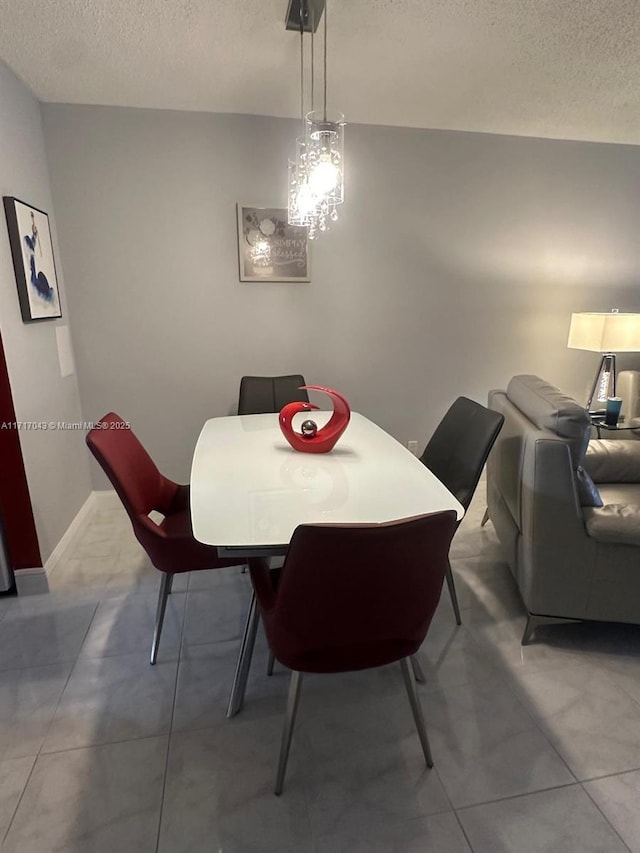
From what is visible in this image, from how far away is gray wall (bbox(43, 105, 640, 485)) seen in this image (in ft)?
9.04

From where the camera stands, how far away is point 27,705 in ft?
5.34

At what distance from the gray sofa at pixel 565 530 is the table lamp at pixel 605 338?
50.9 inches

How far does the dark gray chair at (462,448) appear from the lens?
6.01 feet

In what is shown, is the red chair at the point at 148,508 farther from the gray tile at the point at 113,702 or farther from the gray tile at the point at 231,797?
the gray tile at the point at 231,797

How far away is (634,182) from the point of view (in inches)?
129

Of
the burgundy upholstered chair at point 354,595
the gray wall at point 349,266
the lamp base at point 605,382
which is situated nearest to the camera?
the burgundy upholstered chair at point 354,595

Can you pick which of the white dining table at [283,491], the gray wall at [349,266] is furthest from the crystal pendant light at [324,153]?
the gray wall at [349,266]

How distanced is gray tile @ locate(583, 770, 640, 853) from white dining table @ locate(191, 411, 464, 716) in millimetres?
867

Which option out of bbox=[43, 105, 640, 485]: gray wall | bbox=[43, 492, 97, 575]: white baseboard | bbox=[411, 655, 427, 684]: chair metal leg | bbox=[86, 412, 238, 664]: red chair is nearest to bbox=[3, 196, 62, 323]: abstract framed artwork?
bbox=[43, 105, 640, 485]: gray wall

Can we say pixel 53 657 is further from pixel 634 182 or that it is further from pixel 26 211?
pixel 634 182

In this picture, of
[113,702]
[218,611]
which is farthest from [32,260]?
[113,702]

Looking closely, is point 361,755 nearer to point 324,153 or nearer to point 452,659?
point 452,659

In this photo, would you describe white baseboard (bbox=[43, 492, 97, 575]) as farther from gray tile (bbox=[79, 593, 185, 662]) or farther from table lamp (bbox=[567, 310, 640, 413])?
table lamp (bbox=[567, 310, 640, 413])

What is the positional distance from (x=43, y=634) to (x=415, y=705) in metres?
1.57
